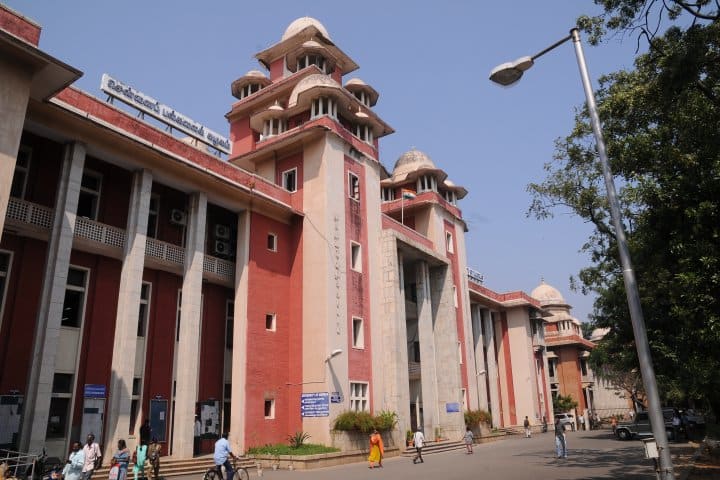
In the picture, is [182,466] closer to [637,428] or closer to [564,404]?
[637,428]

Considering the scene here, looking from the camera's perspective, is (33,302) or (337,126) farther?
(337,126)

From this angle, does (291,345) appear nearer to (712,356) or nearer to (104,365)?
(104,365)

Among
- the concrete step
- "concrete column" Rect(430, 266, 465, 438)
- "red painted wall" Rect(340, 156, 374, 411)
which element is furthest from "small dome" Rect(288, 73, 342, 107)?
the concrete step

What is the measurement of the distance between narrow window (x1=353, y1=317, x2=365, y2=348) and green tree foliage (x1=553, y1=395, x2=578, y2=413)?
4029 centimetres

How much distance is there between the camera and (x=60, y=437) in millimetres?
17844

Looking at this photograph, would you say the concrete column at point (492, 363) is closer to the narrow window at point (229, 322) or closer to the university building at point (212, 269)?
the university building at point (212, 269)

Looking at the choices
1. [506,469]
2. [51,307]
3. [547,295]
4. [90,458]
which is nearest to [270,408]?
[90,458]

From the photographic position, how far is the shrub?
23.0 metres

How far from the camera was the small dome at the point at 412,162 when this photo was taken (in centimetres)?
3909

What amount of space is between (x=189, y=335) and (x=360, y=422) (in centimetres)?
881

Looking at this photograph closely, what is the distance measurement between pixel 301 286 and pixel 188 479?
10719 millimetres

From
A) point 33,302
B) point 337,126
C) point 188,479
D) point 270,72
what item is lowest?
point 188,479

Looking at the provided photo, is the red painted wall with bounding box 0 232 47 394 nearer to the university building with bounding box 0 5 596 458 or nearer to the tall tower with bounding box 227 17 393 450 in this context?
the university building with bounding box 0 5 596 458

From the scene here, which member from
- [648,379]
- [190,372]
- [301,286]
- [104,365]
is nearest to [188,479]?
[190,372]
